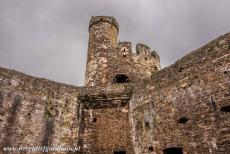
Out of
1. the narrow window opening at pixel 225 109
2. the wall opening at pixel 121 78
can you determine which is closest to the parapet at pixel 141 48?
the wall opening at pixel 121 78

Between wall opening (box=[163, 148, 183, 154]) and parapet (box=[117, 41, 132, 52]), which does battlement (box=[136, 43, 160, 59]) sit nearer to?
parapet (box=[117, 41, 132, 52])

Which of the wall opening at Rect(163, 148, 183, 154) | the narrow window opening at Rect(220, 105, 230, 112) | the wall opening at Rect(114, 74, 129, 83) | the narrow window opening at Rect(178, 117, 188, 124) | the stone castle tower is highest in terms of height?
the stone castle tower

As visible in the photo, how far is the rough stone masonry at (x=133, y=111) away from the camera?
781 centimetres

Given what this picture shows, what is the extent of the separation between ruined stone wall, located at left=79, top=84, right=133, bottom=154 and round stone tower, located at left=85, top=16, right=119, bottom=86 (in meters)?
2.07

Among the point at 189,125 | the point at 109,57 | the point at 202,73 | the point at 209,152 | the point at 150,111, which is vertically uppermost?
the point at 109,57

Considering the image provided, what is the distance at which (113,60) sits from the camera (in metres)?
13.2

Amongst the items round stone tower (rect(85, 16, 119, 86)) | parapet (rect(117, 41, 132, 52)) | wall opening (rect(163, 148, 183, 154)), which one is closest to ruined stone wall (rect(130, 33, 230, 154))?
wall opening (rect(163, 148, 183, 154))

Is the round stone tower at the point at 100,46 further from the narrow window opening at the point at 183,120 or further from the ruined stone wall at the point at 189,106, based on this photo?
the narrow window opening at the point at 183,120

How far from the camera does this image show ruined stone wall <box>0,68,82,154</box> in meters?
9.20

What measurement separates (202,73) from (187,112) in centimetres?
131

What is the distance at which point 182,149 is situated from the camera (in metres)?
8.10

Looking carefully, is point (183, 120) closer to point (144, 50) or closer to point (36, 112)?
point (36, 112)

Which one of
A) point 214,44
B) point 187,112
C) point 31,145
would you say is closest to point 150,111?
point 187,112

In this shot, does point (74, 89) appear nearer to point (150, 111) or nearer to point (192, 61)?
point (150, 111)
